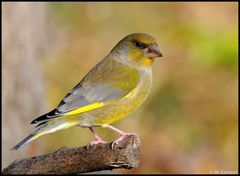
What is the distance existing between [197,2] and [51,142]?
373 centimetres

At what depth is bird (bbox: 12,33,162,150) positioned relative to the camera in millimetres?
6125

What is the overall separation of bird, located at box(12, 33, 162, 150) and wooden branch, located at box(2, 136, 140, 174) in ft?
0.66

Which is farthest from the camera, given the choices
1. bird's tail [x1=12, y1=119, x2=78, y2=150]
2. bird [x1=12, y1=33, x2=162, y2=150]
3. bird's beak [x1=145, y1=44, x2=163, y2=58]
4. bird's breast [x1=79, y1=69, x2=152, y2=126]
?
bird's beak [x1=145, y1=44, x2=163, y2=58]

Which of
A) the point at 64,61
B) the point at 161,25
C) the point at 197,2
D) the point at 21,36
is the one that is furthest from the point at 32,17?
the point at 197,2

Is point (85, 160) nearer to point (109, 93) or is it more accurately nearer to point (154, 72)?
point (109, 93)

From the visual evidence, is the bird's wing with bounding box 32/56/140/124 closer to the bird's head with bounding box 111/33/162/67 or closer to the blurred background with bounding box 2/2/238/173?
the bird's head with bounding box 111/33/162/67

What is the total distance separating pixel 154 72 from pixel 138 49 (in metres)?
4.25

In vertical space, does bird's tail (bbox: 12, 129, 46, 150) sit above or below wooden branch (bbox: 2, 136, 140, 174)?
above

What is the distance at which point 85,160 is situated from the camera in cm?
558

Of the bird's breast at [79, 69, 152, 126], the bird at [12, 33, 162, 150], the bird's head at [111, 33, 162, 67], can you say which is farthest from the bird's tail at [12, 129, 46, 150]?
the bird's head at [111, 33, 162, 67]

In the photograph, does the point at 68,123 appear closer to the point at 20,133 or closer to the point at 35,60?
the point at 20,133

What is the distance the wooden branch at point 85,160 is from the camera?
5.45 metres

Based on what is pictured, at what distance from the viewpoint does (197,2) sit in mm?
12641

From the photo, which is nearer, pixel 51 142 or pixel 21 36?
pixel 21 36
